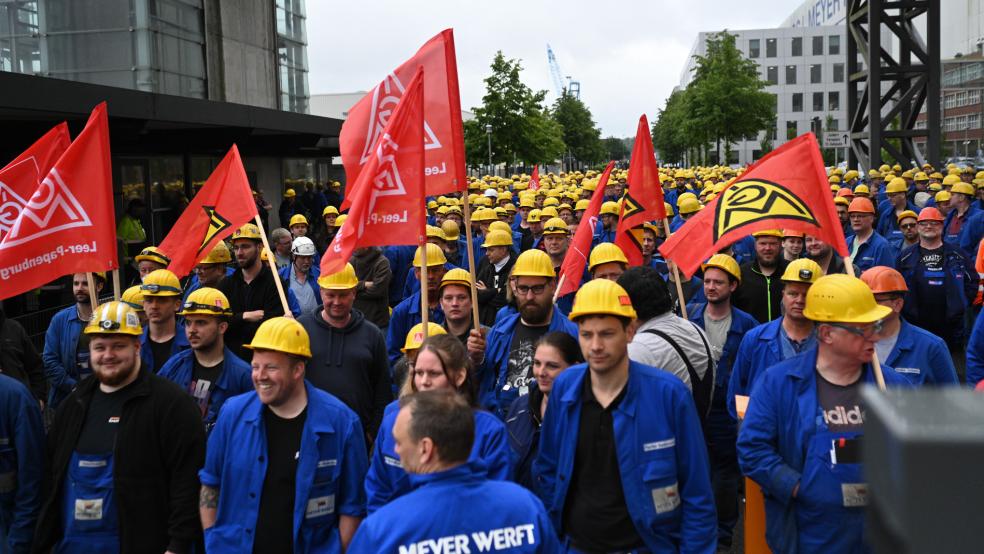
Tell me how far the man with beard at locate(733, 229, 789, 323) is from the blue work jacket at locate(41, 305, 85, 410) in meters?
5.43

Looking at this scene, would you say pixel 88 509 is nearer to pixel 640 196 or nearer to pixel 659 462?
pixel 659 462

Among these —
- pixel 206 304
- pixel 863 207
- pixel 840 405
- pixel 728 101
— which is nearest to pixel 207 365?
pixel 206 304

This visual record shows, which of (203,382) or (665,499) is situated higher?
(203,382)

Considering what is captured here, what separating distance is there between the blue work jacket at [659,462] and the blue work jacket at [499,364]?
1657mm

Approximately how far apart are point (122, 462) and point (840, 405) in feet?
11.8

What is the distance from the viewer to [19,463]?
5336 mm

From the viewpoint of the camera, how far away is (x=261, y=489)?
4.66m

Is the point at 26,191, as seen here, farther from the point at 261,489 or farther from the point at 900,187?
the point at 900,187

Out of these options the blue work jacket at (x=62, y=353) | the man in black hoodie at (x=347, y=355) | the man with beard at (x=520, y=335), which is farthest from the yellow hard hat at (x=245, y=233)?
the man with beard at (x=520, y=335)

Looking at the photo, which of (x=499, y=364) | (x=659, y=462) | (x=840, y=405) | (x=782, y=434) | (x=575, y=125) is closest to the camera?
(x=659, y=462)

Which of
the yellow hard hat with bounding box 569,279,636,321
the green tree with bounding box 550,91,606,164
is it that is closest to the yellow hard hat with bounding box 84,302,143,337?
the yellow hard hat with bounding box 569,279,636,321

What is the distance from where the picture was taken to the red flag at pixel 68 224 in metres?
6.76

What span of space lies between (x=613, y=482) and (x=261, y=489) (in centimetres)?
167

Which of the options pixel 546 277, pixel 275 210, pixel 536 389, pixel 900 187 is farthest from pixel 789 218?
pixel 275 210
